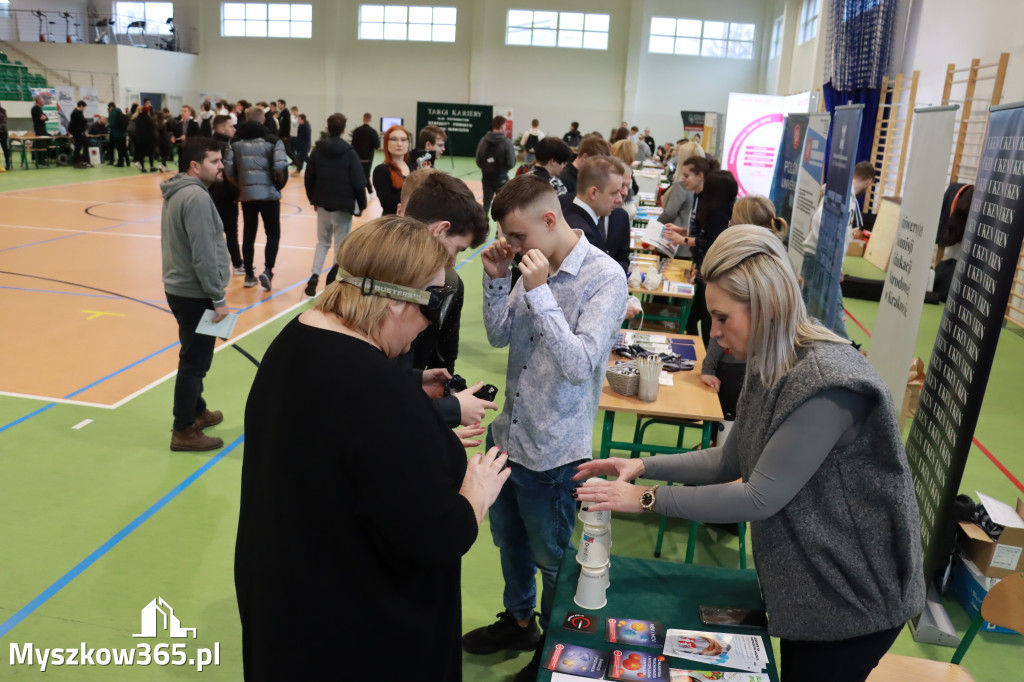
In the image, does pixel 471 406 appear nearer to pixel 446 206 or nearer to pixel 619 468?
pixel 619 468

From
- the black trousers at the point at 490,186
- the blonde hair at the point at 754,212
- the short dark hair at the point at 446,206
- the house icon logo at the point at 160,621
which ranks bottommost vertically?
the house icon logo at the point at 160,621

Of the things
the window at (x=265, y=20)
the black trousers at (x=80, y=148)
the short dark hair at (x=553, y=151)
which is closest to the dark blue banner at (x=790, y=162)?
the short dark hair at (x=553, y=151)

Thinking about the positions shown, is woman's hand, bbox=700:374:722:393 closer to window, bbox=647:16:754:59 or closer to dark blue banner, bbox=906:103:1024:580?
dark blue banner, bbox=906:103:1024:580

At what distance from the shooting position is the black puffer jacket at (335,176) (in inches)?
279

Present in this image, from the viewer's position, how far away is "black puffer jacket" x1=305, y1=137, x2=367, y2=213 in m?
7.09

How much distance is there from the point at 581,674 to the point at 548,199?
1325 millimetres

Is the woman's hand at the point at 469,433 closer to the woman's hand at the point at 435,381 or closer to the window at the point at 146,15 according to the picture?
the woman's hand at the point at 435,381

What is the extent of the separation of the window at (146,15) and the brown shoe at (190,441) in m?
28.1

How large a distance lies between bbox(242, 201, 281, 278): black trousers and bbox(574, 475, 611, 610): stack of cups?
6.20m

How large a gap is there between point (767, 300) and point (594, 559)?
0.75 m

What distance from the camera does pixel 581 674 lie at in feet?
5.32

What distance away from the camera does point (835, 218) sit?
493cm

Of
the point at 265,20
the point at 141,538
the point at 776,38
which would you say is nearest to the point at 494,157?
the point at 141,538

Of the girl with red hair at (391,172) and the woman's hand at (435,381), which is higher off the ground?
the girl with red hair at (391,172)
